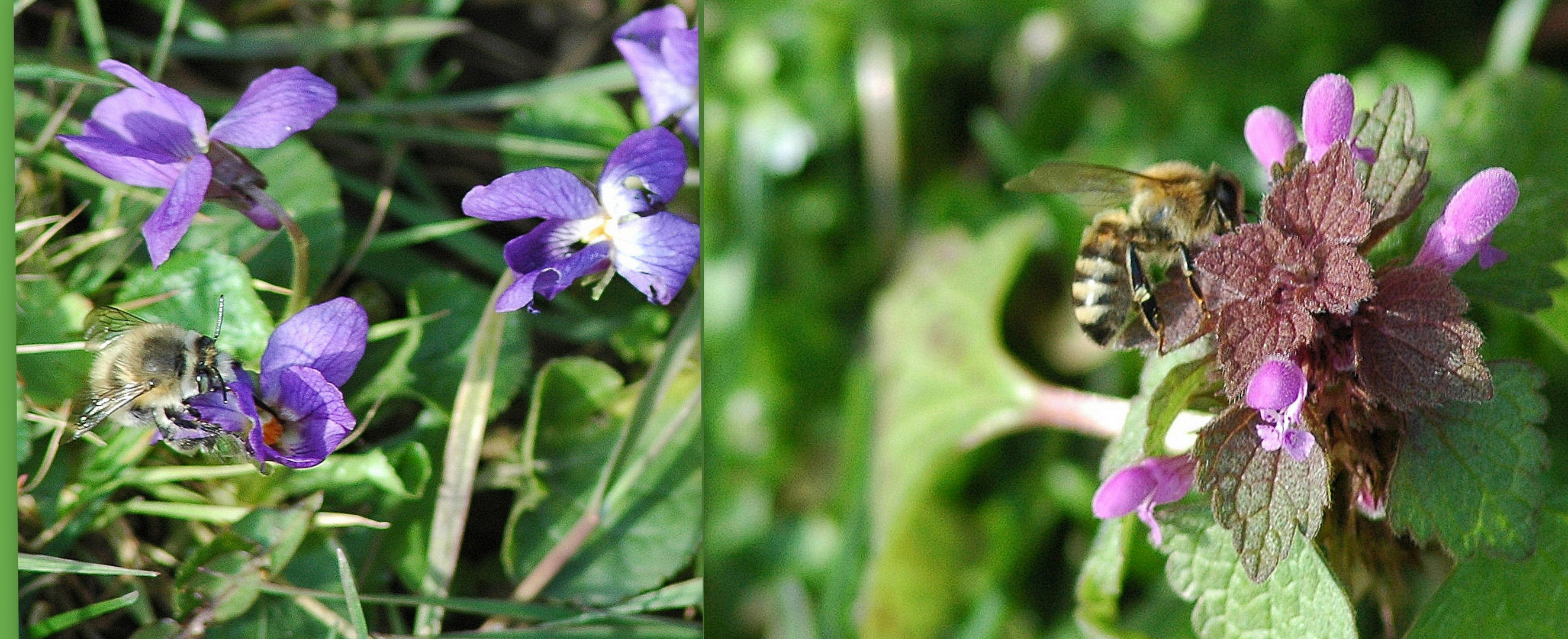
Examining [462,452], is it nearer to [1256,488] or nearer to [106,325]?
[106,325]

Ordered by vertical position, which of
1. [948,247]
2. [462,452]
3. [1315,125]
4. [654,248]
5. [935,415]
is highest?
[1315,125]

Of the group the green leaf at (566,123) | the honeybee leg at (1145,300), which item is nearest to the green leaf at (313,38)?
the green leaf at (566,123)

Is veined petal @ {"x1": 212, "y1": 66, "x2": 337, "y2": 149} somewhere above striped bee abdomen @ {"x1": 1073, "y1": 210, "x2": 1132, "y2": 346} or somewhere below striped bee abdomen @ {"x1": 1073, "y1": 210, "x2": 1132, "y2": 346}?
above

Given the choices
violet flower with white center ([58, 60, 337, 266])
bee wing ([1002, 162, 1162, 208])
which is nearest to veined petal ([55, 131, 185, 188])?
violet flower with white center ([58, 60, 337, 266])

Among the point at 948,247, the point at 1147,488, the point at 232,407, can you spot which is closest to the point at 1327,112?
the point at 1147,488

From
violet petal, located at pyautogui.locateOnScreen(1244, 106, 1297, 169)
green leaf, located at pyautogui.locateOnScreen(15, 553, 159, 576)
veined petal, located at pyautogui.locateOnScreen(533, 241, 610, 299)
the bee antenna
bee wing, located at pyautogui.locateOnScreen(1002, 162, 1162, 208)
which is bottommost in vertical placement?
green leaf, located at pyautogui.locateOnScreen(15, 553, 159, 576)

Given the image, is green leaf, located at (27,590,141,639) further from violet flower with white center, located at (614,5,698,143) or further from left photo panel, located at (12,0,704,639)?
violet flower with white center, located at (614,5,698,143)
